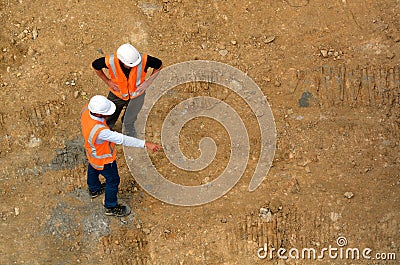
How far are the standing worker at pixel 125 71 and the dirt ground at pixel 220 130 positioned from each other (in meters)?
1.08

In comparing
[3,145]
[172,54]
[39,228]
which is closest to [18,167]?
[3,145]

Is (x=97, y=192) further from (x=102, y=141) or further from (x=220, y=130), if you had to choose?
(x=220, y=130)

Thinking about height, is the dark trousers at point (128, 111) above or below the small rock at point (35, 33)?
below

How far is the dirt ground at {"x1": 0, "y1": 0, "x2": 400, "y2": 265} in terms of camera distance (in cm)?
690

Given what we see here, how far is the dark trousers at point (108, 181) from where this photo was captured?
6164 mm

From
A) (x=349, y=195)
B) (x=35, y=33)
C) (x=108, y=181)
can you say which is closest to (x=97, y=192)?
(x=108, y=181)

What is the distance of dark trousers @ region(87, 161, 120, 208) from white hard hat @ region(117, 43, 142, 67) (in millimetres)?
1315

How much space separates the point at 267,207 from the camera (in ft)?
23.1

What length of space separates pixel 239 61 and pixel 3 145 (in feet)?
13.1

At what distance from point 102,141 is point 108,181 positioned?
782 mm

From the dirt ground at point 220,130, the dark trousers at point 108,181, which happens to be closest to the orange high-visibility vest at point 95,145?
the dark trousers at point 108,181

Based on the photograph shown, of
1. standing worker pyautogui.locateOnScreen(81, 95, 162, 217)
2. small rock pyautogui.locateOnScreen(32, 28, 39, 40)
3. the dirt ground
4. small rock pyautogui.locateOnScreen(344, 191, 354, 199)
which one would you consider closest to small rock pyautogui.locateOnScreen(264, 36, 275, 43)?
the dirt ground

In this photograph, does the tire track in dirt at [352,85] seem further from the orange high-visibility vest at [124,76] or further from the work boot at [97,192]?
the work boot at [97,192]

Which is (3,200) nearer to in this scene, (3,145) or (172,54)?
(3,145)
